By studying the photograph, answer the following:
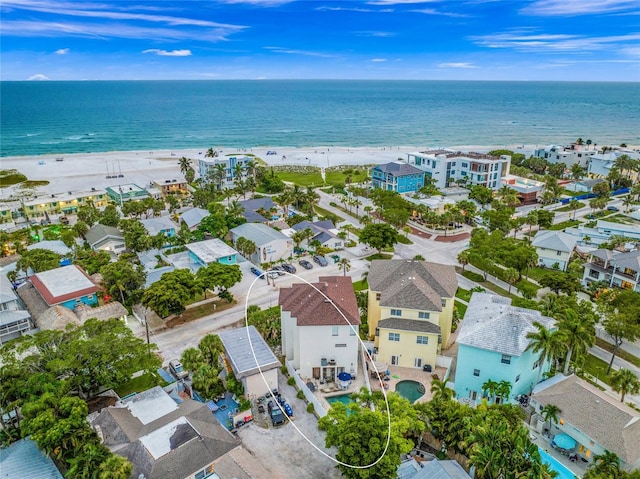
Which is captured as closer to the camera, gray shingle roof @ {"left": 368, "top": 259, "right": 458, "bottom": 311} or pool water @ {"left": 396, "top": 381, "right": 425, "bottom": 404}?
pool water @ {"left": 396, "top": 381, "right": 425, "bottom": 404}

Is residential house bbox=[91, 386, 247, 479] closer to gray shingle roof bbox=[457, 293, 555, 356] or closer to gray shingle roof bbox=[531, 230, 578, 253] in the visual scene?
gray shingle roof bbox=[457, 293, 555, 356]

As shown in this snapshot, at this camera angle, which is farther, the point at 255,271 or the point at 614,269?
the point at 255,271

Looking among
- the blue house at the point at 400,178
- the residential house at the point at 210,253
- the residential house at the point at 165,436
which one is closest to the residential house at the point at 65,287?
the residential house at the point at 210,253

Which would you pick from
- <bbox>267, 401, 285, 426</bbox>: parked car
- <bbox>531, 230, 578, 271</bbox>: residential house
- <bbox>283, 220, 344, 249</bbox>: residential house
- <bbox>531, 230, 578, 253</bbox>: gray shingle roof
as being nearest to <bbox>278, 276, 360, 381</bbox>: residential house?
<bbox>267, 401, 285, 426</bbox>: parked car

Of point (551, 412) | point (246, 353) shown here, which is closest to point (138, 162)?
point (246, 353)

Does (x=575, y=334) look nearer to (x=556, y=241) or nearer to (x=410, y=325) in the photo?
(x=410, y=325)

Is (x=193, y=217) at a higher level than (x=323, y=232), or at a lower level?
higher

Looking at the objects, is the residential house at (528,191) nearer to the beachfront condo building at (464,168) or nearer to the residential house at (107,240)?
the beachfront condo building at (464,168)

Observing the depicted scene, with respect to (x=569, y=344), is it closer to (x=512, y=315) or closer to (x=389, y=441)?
(x=512, y=315)
